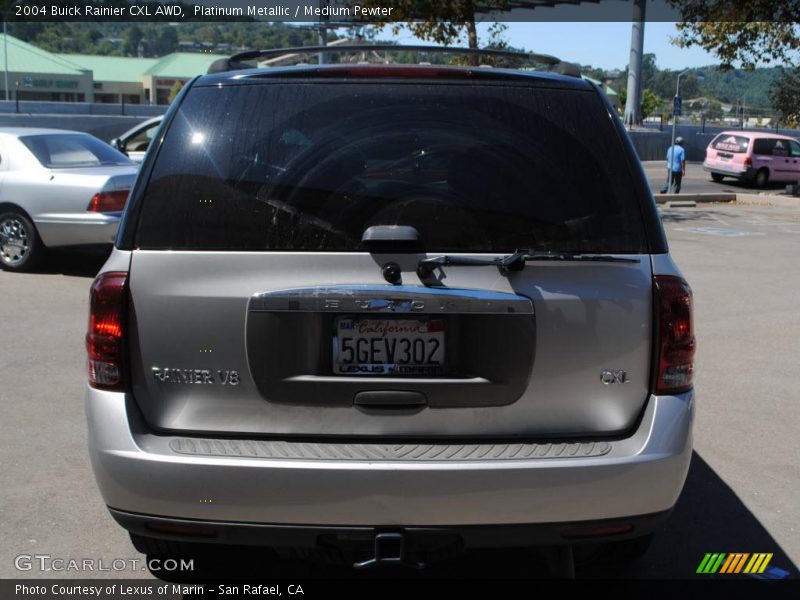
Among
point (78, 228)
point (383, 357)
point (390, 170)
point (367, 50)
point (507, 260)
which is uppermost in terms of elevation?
point (367, 50)

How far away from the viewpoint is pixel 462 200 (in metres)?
3.09

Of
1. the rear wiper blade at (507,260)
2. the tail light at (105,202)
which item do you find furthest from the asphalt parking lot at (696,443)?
the rear wiper blade at (507,260)

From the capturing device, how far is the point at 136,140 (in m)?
15.8

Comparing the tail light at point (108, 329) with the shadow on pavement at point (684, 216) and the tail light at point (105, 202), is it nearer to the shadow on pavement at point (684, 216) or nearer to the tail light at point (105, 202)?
the tail light at point (105, 202)

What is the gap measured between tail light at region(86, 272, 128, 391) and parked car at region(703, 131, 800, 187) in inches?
1296

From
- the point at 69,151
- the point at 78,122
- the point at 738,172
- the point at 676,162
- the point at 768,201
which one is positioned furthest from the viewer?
the point at 78,122

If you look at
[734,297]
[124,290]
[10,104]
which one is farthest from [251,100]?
[10,104]

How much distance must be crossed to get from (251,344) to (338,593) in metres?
1.28

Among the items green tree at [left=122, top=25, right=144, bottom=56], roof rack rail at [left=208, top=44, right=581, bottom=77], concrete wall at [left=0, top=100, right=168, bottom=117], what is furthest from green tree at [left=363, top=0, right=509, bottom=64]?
green tree at [left=122, top=25, right=144, bottom=56]

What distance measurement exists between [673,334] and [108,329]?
1.84 meters

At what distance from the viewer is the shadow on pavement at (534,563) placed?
3.85 metres

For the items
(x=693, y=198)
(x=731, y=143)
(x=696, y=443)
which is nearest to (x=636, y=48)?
(x=731, y=143)

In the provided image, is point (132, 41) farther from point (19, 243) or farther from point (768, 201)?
point (19, 243)

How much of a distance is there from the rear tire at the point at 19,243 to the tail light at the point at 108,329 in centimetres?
823
